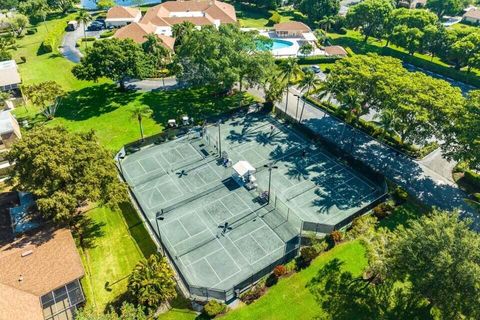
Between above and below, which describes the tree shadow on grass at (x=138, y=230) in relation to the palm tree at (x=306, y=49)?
below

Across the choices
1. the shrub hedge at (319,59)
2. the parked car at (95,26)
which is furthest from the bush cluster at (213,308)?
the parked car at (95,26)

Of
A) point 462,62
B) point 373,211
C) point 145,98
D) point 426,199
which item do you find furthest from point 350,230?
point 462,62

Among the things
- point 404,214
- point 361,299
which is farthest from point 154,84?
point 361,299

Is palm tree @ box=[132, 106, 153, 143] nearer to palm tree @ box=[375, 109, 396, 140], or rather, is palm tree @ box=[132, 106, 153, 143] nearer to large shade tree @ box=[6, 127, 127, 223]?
large shade tree @ box=[6, 127, 127, 223]

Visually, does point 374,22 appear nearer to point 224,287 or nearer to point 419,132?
point 419,132

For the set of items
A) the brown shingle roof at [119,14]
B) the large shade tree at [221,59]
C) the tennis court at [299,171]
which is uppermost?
the large shade tree at [221,59]

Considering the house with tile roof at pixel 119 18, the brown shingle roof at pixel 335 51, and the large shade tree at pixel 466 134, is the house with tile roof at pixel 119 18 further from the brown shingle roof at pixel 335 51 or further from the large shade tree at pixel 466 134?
the large shade tree at pixel 466 134
